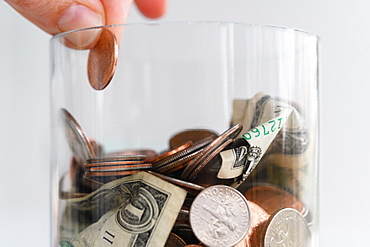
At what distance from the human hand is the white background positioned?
489 mm

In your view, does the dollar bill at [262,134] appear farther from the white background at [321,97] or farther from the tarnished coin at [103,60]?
the white background at [321,97]

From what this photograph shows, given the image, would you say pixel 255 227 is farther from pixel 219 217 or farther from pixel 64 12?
pixel 64 12

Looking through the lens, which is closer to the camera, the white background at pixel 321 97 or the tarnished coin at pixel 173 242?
the tarnished coin at pixel 173 242

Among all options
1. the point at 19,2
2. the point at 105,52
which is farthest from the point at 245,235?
the point at 19,2

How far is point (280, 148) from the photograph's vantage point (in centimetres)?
59

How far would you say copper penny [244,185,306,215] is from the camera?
21.9 inches

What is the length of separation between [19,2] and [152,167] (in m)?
0.33

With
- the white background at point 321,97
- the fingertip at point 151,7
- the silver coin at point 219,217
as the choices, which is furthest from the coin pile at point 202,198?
the white background at point 321,97

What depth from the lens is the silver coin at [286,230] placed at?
Result: 0.54 metres

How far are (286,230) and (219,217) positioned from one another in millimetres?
94

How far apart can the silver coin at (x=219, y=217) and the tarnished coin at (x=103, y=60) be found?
0.59 feet

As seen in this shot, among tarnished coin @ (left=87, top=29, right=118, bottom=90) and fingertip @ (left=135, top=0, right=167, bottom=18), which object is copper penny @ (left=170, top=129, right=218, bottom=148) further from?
fingertip @ (left=135, top=0, right=167, bottom=18)

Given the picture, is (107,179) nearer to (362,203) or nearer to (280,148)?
(280,148)

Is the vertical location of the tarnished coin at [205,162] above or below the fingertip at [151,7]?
below
